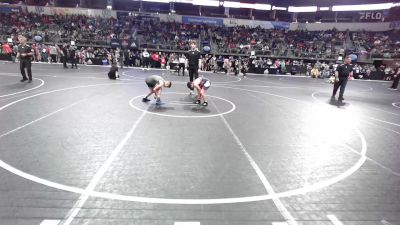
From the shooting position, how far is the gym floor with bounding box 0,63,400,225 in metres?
3.99

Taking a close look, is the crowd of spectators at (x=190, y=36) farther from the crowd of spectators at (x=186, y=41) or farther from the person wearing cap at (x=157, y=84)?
the person wearing cap at (x=157, y=84)

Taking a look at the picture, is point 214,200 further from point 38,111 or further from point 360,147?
point 38,111

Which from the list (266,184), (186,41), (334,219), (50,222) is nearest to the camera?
(50,222)

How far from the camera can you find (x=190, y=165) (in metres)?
5.44

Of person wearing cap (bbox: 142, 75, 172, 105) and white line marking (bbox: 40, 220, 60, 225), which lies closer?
white line marking (bbox: 40, 220, 60, 225)

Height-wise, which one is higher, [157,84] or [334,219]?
[157,84]

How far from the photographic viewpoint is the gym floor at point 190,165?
157 inches

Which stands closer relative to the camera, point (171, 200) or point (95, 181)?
point (171, 200)

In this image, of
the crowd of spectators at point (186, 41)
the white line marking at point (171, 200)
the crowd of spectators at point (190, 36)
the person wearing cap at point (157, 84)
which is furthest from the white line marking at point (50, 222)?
the crowd of spectators at point (190, 36)

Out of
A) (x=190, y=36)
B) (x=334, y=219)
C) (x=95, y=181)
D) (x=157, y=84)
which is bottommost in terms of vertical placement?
(x=334, y=219)

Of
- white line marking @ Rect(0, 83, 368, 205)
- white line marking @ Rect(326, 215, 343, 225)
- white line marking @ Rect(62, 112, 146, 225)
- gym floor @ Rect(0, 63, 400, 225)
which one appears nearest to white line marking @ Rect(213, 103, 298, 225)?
gym floor @ Rect(0, 63, 400, 225)

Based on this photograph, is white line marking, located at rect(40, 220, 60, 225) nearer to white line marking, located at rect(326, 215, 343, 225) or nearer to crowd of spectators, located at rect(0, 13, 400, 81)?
white line marking, located at rect(326, 215, 343, 225)

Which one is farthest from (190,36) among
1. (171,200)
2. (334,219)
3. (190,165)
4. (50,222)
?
(50,222)

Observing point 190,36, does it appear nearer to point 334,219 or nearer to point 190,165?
point 190,165
